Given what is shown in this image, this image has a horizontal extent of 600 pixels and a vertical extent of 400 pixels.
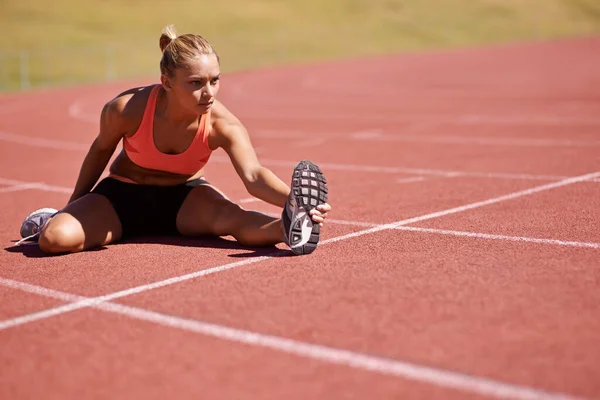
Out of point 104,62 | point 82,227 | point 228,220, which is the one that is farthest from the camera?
point 104,62

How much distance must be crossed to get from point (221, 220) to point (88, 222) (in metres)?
0.86

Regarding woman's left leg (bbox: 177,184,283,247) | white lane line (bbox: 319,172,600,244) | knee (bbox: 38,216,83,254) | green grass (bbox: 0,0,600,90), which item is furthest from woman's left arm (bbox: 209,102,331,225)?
green grass (bbox: 0,0,600,90)

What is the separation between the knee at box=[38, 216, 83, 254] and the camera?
215 inches

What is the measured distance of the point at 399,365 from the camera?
3.43 metres

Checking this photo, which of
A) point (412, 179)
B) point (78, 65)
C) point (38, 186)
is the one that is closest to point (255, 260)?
point (412, 179)

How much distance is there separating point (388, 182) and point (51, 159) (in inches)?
204

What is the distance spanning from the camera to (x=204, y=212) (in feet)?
19.7

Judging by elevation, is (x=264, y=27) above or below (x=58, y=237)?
above

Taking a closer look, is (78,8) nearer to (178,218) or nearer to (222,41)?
(222,41)

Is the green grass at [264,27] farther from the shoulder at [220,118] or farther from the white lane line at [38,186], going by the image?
the shoulder at [220,118]

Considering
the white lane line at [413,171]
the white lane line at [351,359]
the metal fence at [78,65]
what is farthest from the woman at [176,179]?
the metal fence at [78,65]

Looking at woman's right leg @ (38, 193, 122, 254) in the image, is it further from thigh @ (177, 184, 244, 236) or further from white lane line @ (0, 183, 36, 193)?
white lane line @ (0, 183, 36, 193)

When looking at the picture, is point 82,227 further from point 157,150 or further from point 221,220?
point 221,220

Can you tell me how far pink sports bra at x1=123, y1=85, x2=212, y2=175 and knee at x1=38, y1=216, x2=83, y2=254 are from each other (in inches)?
26.3
